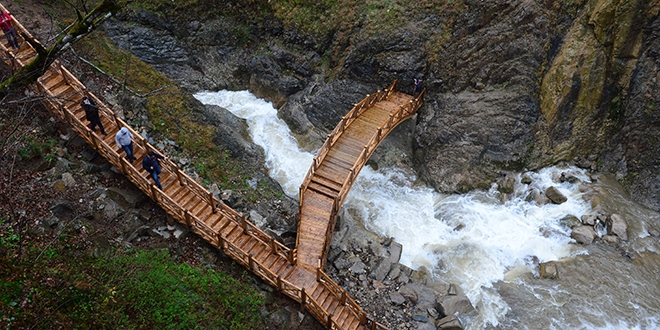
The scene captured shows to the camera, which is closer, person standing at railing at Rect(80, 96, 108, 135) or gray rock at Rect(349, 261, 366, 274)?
person standing at railing at Rect(80, 96, 108, 135)

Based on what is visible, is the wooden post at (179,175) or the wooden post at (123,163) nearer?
the wooden post at (123,163)

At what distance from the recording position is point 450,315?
1418 centimetres

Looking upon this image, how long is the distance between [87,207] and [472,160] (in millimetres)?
17607

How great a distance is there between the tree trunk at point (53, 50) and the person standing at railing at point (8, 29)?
9009mm

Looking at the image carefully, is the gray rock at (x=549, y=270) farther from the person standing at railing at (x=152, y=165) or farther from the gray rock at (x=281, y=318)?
the person standing at railing at (x=152, y=165)

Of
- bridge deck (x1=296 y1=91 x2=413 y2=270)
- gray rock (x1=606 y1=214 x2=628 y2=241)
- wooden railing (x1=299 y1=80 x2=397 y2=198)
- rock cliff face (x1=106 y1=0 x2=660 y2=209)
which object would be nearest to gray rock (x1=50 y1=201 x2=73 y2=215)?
bridge deck (x1=296 y1=91 x2=413 y2=270)

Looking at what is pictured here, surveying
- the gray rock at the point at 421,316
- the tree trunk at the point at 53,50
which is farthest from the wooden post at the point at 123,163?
the gray rock at the point at 421,316

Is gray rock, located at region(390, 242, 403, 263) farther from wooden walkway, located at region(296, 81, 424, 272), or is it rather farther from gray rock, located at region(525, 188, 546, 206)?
gray rock, located at region(525, 188, 546, 206)

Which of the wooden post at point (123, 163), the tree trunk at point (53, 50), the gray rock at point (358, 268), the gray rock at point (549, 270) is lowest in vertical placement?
the gray rock at point (358, 268)

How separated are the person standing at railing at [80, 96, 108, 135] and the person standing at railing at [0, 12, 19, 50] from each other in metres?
4.38

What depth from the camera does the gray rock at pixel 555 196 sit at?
61.1ft

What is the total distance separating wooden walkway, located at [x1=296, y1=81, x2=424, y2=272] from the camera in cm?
1454

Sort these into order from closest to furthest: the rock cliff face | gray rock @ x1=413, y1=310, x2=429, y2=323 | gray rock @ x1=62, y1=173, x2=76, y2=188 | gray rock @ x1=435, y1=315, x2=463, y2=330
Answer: gray rock @ x1=62, y1=173, x2=76, y2=188, gray rock @ x1=435, y1=315, x2=463, y2=330, gray rock @ x1=413, y1=310, x2=429, y2=323, the rock cliff face

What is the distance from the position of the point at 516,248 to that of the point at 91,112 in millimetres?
17755
